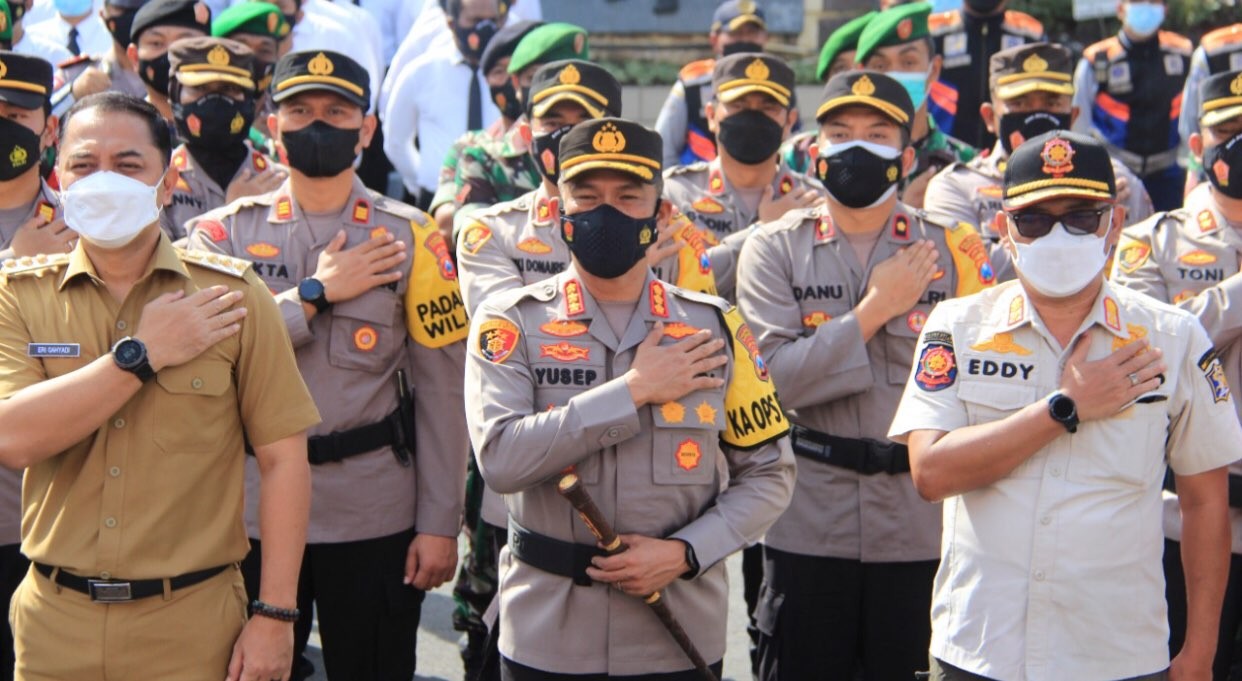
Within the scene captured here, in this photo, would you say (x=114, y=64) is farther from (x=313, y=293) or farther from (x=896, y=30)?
(x=896, y=30)

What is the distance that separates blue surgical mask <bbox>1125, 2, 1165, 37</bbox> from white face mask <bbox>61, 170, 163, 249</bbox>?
25.0 ft

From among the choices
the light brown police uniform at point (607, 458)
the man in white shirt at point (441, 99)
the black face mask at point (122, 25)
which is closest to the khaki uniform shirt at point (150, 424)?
the light brown police uniform at point (607, 458)

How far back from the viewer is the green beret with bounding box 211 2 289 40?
814 centimetres

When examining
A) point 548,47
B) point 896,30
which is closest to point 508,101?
point 548,47

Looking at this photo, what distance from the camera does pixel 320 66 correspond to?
544 centimetres

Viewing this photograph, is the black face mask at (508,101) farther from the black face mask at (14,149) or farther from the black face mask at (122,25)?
the black face mask at (14,149)

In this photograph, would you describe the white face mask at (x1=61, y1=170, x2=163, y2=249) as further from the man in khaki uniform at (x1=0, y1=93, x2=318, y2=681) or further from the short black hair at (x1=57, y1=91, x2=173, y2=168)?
the short black hair at (x1=57, y1=91, x2=173, y2=168)

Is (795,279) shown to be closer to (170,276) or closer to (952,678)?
(952,678)

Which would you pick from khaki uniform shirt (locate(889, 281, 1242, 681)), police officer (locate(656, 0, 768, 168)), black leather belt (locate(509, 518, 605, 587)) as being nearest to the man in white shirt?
police officer (locate(656, 0, 768, 168))

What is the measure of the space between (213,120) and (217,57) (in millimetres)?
253

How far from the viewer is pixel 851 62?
29.1 ft

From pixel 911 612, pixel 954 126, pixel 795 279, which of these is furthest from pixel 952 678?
pixel 954 126

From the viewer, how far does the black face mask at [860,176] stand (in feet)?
17.9

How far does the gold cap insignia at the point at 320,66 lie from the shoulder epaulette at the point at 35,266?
1574 mm
